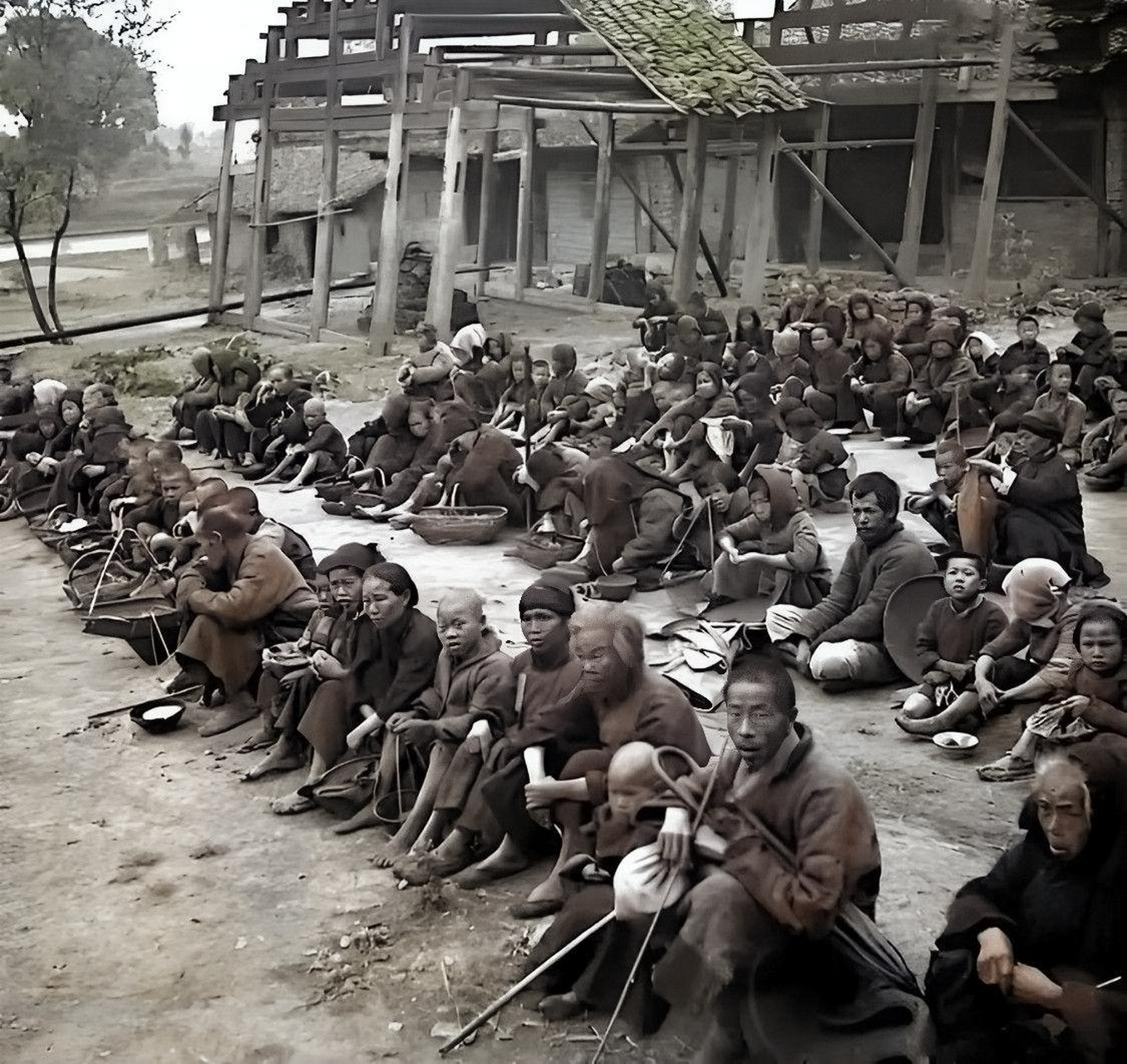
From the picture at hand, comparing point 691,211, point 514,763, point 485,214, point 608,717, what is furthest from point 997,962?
point 485,214

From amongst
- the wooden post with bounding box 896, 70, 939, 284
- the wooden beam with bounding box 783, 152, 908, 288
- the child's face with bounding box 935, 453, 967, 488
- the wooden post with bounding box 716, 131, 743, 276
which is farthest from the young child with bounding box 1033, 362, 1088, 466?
the wooden post with bounding box 716, 131, 743, 276

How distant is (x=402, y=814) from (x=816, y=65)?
53.5 feet

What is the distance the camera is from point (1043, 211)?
19781 millimetres

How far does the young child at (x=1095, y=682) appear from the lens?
5.65 metres

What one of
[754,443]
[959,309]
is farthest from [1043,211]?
[754,443]

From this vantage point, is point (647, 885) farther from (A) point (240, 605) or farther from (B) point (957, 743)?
(A) point (240, 605)

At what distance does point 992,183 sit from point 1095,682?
13.9 metres

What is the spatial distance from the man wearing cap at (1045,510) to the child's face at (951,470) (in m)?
0.72

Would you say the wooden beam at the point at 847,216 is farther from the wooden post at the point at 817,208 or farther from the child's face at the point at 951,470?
the child's face at the point at 951,470

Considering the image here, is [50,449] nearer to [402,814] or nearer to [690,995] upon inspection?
[402,814]

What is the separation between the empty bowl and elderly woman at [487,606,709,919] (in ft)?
6.25

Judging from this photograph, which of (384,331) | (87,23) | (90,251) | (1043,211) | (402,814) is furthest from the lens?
(90,251)

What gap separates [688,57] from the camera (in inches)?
699

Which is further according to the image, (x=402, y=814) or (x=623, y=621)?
(x=402, y=814)
